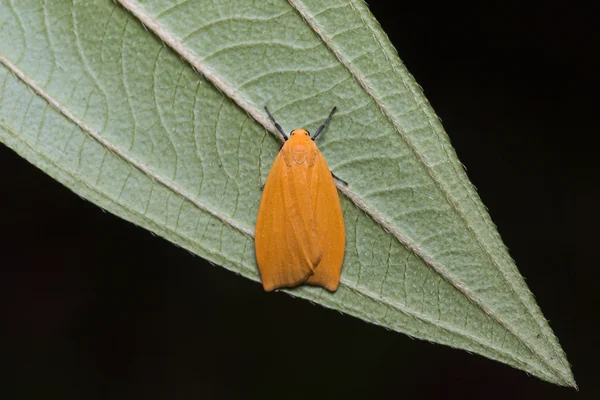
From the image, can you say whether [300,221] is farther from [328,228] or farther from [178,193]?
[178,193]

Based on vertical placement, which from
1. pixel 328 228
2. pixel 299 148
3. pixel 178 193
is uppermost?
pixel 299 148

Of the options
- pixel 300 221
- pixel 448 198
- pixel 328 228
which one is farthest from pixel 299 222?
pixel 448 198

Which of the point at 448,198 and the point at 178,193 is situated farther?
the point at 178,193

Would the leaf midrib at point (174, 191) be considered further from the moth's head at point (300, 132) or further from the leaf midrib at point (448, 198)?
the moth's head at point (300, 132)

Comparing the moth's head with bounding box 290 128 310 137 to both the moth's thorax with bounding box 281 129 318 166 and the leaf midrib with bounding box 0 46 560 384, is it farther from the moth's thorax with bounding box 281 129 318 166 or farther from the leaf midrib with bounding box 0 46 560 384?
the leaf midrib with bounding box 0 46 560 384

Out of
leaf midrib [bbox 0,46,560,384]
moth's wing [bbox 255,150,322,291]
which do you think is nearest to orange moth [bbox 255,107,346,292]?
moth's wing [bbox 255,150,322,291]

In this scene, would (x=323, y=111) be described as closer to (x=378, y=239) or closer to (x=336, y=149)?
(x=336, y=149)

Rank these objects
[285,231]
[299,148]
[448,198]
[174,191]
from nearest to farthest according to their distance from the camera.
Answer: [448,198]
[174,191]
[299,148]
[285,231]
